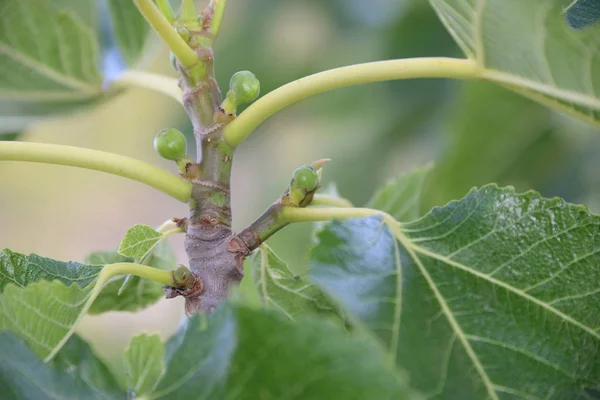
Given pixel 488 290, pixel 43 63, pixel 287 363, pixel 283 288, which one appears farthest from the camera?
pixel 43 63

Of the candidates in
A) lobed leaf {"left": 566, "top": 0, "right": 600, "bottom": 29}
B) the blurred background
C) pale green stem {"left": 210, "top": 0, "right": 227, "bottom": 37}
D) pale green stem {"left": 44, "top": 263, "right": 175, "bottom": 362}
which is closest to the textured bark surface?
pale green stem {"left": 44, "top": 263, "right": 175, "bottom": 362}

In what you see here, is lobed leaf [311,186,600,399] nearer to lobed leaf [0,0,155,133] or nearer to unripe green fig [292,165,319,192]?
unripe green fig [292,165,319,192]

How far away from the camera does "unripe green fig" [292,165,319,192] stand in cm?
40

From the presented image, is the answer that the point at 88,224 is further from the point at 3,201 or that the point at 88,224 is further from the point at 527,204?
the point at 527,204

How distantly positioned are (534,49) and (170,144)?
224mm

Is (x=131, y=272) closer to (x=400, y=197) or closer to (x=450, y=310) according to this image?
(x=450, y=310)

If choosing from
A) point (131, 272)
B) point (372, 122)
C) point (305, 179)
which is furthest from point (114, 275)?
point (372, 122)

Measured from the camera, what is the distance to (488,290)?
1.25 feet

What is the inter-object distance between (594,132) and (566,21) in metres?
0.57

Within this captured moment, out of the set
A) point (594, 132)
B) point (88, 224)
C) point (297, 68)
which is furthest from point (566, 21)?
point (88, 224)

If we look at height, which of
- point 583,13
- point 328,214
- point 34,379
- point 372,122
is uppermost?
point 372,122

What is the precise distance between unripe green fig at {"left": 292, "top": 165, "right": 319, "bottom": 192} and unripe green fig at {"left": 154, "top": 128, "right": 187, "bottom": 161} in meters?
0.07

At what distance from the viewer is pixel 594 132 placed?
2.97ft

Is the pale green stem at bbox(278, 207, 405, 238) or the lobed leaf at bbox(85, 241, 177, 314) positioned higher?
the pale green stem at bbox(278, 207, 405, 238)
